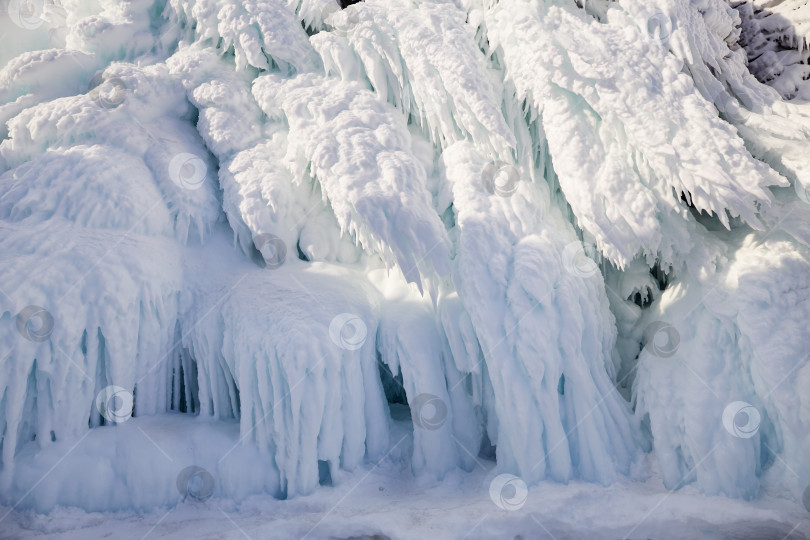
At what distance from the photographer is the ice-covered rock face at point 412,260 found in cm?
381

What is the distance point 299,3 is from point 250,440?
423 centimetres

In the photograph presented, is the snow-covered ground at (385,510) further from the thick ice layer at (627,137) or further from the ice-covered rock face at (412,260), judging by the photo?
the thick ice layer at (627,137)

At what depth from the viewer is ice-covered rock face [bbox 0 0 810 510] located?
3.81m

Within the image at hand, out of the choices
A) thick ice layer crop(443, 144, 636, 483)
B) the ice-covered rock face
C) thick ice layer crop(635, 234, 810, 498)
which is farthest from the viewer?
thick ice layer crop(443, 144, 636, 483)

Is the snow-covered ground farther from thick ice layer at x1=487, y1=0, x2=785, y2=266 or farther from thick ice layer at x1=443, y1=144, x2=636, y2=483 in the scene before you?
thick ice layer at x1=487, y1=0, x2=785, y2=266

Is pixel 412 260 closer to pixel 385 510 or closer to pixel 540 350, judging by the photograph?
pixel 540 350

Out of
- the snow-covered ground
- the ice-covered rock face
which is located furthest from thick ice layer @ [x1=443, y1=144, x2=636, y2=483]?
the snow-covered ground

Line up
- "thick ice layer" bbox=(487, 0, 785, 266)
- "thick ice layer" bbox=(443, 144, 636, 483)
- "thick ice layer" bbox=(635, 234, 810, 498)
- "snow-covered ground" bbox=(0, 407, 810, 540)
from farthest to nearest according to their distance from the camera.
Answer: "thick ice layer" bbox=(487, 0, 785, 266)
"thick ice layer" bbox=(443, 144, 636, 483)
"thick ice layer" bbox=(635, 234, 810, 498)
"snow-covered ground" bbox=(0, 407, 810, 540)

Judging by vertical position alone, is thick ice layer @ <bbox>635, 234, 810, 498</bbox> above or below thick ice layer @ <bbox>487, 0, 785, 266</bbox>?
below

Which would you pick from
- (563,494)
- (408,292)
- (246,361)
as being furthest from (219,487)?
(563,494)

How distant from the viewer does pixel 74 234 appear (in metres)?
4.13

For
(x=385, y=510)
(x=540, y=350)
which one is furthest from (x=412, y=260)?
(x=385, y=510)

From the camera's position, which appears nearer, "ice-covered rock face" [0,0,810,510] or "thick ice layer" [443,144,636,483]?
"ice-covered rock face" [0,0,810,510]

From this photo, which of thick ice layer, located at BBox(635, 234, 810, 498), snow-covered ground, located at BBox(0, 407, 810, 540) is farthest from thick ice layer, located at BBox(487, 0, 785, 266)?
snow-covered ground, located at BBox(0, 407, 810, 540)
